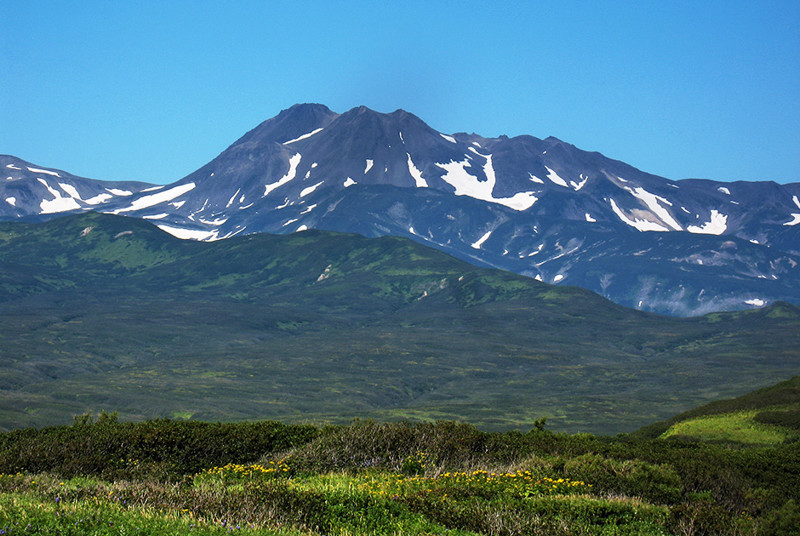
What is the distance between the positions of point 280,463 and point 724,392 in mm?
184570

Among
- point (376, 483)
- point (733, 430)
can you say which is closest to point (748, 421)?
point (733, 430)

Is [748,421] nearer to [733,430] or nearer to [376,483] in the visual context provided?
[733,430]

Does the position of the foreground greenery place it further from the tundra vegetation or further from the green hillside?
the green hillside

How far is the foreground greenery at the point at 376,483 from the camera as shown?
1970cm

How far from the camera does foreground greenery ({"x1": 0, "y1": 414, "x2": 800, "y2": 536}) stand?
19.7 meters

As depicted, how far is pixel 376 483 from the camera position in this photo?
76.9 ft

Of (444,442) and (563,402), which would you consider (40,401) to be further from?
(444,442)

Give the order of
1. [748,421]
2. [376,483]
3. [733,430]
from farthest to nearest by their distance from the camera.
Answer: [748,421], [733,430], [376,483]

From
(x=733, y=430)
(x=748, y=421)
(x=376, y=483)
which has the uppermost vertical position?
(x=376, y=483)

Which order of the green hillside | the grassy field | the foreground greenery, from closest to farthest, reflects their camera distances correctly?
the foreground greenery
the grassy field
the green hillside

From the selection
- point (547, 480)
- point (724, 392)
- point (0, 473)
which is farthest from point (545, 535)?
point (724, 392)

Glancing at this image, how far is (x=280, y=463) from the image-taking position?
28.2 metres

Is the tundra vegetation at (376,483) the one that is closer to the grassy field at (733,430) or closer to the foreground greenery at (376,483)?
the foreground greenery at (376,483)

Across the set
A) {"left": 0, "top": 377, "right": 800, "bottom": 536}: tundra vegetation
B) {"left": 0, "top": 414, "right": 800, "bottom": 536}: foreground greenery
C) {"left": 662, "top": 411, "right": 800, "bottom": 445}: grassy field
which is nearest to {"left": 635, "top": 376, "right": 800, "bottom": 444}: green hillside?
{"left": 662, "top": 411, "right": 800, "bottom": 445}: grassy field
